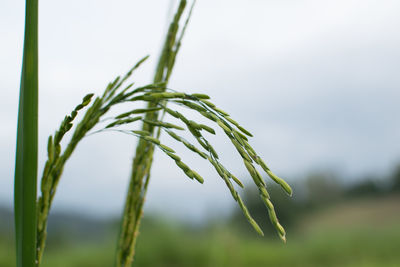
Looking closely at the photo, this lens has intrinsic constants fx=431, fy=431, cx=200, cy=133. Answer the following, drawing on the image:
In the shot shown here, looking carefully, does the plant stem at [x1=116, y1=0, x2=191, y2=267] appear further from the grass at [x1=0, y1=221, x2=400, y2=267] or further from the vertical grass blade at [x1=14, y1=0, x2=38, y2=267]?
the grass at [x1=0, y1=221, x2=400, y2=267]

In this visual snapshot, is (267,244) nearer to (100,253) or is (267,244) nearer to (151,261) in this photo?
(151,261)

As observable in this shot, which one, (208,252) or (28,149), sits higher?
(28,149)

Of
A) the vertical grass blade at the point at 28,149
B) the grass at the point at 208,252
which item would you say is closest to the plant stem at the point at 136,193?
the vertical grass blade at the point at 28,149

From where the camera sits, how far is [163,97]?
2.29ft

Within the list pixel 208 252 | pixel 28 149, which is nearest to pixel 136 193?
pixel 28 149

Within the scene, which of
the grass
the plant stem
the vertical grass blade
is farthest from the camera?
the grass

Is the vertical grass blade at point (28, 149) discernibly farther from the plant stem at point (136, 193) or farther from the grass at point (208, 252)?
the grass at point (208, 252)

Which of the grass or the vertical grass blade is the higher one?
the vertical grass blade

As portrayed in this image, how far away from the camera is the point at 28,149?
27.6 inches

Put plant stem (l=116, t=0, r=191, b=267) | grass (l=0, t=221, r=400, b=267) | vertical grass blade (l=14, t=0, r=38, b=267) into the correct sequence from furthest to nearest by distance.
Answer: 1. grass (l=0, t=221, r=400, b=267)
2. plant stem (l=116, t=0, r=191, b=267)
3. vertical grass blade (l=14, t=0, r=38, b=267)

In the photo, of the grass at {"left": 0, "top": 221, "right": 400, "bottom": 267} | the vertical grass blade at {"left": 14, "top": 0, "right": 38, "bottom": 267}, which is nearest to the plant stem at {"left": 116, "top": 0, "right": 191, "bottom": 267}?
the vertical grass blade at {"left": 14, "top": 0, "right": 38, "bottom": 267}

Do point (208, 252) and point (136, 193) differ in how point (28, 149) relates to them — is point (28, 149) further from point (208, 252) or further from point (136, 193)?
point (208, 252)

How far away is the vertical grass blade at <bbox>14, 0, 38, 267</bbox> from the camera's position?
0.70 m

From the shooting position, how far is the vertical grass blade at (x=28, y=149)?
0.70 meters
